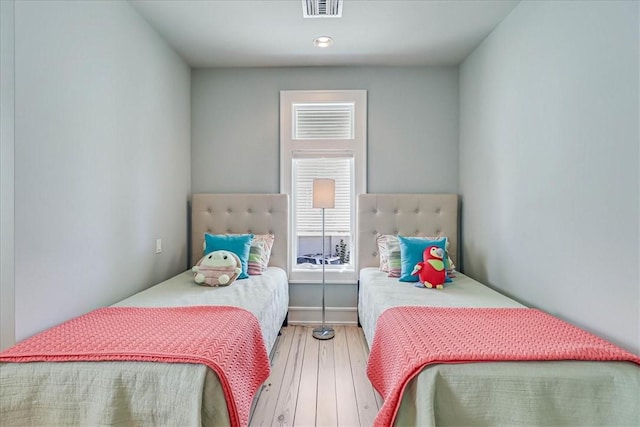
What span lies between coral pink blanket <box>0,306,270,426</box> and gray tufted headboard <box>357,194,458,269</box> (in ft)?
5.05

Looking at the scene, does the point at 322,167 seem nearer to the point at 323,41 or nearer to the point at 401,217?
the point at 401,217

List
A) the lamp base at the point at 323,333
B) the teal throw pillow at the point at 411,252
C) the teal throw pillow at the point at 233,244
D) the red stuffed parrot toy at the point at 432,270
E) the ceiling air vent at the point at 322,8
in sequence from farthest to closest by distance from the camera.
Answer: the lamp base at the point at 323,333
the teal throw pillow at the point at 233,244
the teal throw pillow at the point at 411,252
the red stuffed parrot toy at the point at 432,270
the ceiling air vent at the point at 322,8

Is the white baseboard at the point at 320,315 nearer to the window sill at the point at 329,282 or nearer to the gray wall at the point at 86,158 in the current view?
the window sill at the point at 329,282

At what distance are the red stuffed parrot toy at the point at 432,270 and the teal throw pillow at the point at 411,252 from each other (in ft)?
0.26

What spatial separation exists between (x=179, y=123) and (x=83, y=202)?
1.44 metres

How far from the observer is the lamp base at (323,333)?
288cm

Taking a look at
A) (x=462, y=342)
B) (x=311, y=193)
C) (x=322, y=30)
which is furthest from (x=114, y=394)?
(x=322, y=30)

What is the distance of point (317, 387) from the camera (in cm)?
213

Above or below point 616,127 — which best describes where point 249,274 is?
below

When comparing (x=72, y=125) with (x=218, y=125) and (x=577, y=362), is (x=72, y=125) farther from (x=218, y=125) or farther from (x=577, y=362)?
(x=577, y=362)

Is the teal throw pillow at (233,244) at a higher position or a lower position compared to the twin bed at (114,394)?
higher

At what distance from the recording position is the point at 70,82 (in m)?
1.74

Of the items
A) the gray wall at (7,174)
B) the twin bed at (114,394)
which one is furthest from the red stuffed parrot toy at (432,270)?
the gray wall at (7,174)

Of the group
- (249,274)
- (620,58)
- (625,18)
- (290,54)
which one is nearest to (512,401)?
(620,58)
